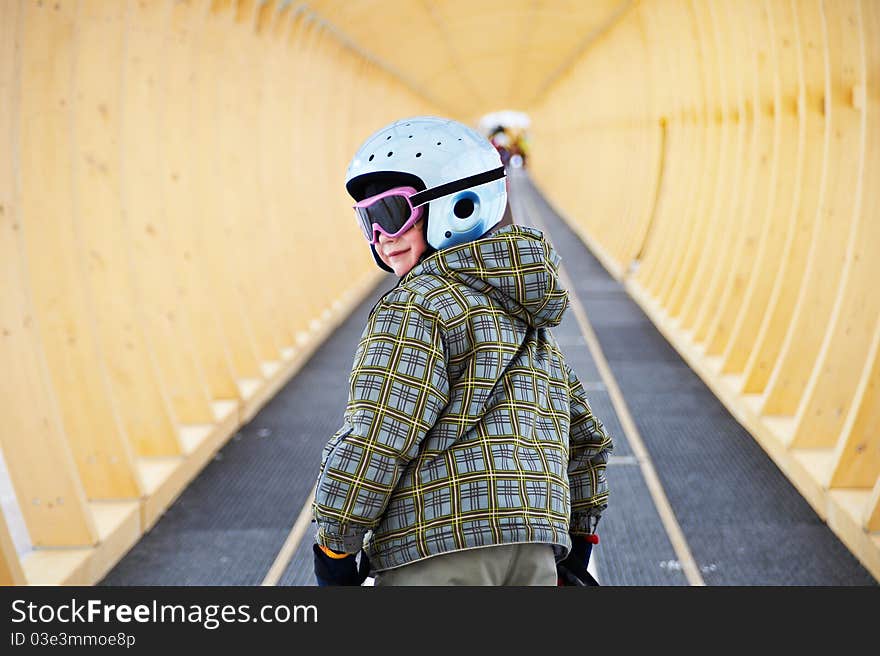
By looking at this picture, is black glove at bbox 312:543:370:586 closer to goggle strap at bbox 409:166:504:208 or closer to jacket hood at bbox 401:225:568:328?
jacket hood at bbox 401:225:568:328

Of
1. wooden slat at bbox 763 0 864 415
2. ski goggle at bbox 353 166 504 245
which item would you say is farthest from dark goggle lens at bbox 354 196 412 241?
wooden slat at bbox 763 0 864 415

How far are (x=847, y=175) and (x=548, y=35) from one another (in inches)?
378

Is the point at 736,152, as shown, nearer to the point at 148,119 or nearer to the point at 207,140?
the point at 207,140

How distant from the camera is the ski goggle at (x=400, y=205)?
2490mm

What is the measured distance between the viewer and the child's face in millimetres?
2523

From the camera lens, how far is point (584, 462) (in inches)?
106

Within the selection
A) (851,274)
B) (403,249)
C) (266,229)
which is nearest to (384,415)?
(403,249)

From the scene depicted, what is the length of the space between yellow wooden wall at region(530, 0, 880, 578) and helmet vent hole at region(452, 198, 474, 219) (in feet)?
11.8

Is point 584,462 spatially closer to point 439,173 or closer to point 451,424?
point 451,424

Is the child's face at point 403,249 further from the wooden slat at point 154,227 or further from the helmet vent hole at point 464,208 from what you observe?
the wooden slat at point 154,227

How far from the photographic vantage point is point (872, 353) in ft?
18.1

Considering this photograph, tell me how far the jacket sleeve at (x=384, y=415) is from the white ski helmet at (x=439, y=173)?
37 centimetres

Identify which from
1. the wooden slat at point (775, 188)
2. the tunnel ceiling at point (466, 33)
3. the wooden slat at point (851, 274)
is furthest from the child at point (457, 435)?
the tunnel ceiling at point (466, 33)

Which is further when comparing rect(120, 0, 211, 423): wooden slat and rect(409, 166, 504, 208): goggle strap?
rect(120, 0, 211, 423): wooden slat
